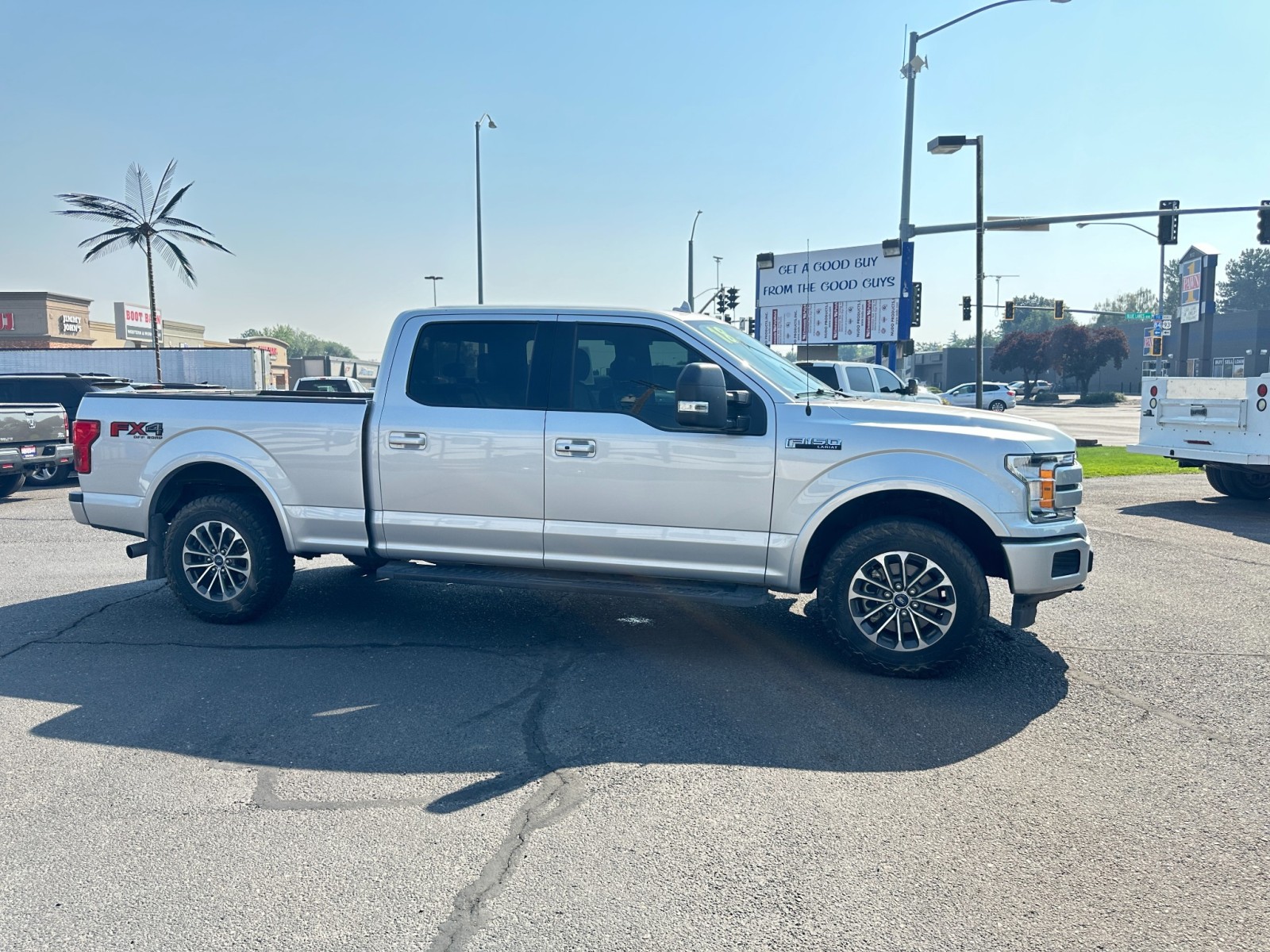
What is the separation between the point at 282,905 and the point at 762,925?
1560 millimetres

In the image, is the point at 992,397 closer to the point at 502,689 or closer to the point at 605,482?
the point at 605,482

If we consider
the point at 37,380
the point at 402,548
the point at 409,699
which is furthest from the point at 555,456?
the point at 37,380

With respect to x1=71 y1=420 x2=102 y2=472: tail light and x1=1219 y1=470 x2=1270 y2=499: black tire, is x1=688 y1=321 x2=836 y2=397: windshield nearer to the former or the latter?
x1=71 y1=420 x2=102 y2=472: tail light

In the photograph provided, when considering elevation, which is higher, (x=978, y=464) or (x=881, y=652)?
(x=978, y=464)

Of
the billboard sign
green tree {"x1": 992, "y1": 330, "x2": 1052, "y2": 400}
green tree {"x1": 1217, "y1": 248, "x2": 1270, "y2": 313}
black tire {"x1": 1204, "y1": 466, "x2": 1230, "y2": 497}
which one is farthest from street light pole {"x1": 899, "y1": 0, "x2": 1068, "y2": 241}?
green tree {"x1": 1217, "y1": 248, "x2": 1270, "y2": 313}

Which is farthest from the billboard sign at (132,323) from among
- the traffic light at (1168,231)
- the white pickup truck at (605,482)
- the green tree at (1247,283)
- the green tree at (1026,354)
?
the green tree at (1247,283)

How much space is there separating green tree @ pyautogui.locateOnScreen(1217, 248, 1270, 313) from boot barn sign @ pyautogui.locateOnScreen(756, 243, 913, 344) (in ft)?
425

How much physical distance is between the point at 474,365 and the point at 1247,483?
11.2m

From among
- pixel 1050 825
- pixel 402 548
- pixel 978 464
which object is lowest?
pixel 1050 825

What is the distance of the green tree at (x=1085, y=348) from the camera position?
7000 cm

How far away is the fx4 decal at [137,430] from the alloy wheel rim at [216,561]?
0.76 m

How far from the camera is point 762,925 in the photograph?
2.99m

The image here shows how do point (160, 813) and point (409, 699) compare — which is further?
point (409, 699)

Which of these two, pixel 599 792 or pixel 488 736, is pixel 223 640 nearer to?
pixel 488 736
